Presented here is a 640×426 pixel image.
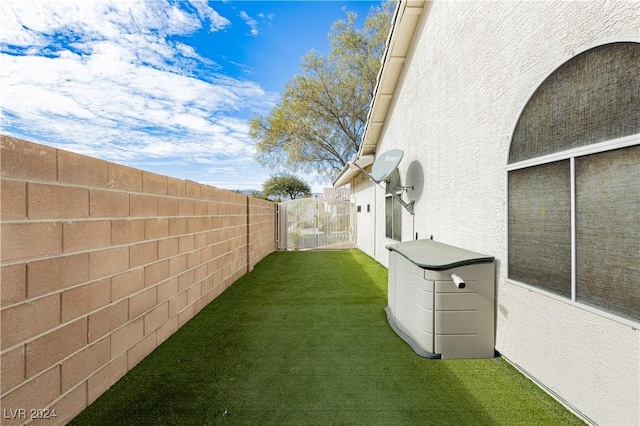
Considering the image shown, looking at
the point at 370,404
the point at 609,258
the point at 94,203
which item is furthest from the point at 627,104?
the point at 94,203

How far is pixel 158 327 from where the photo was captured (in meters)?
3.28

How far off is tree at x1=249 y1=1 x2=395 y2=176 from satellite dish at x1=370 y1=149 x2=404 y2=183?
13.5m

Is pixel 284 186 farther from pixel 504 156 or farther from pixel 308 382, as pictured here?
pixel 308 382

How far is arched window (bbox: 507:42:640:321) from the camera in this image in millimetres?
1789

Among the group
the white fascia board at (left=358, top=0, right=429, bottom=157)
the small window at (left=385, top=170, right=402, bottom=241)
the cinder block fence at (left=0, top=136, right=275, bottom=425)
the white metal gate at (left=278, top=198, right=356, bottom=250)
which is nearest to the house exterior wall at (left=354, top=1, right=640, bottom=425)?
the white fascia board at (left=358, top=0, right=429, bottom=157)

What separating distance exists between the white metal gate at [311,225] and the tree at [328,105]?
24.9 feet

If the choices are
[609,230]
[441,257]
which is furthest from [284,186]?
[609,230]

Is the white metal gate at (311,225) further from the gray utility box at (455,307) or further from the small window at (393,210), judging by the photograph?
the gray utility box at (455,307)

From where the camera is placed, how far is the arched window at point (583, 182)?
70.4 inches

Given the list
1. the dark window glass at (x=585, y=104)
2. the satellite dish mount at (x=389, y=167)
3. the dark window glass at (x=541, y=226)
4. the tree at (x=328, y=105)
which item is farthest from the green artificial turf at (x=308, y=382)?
the tree at (x=328, y=105)

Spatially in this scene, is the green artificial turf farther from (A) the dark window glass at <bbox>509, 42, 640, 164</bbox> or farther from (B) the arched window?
(A) the dark window glass at <bbox>509, 42, 640, 164</bbox>

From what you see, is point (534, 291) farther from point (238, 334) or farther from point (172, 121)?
point (172, 121)

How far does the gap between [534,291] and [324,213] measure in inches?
401

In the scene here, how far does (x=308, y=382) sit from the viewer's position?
8.46 feet
